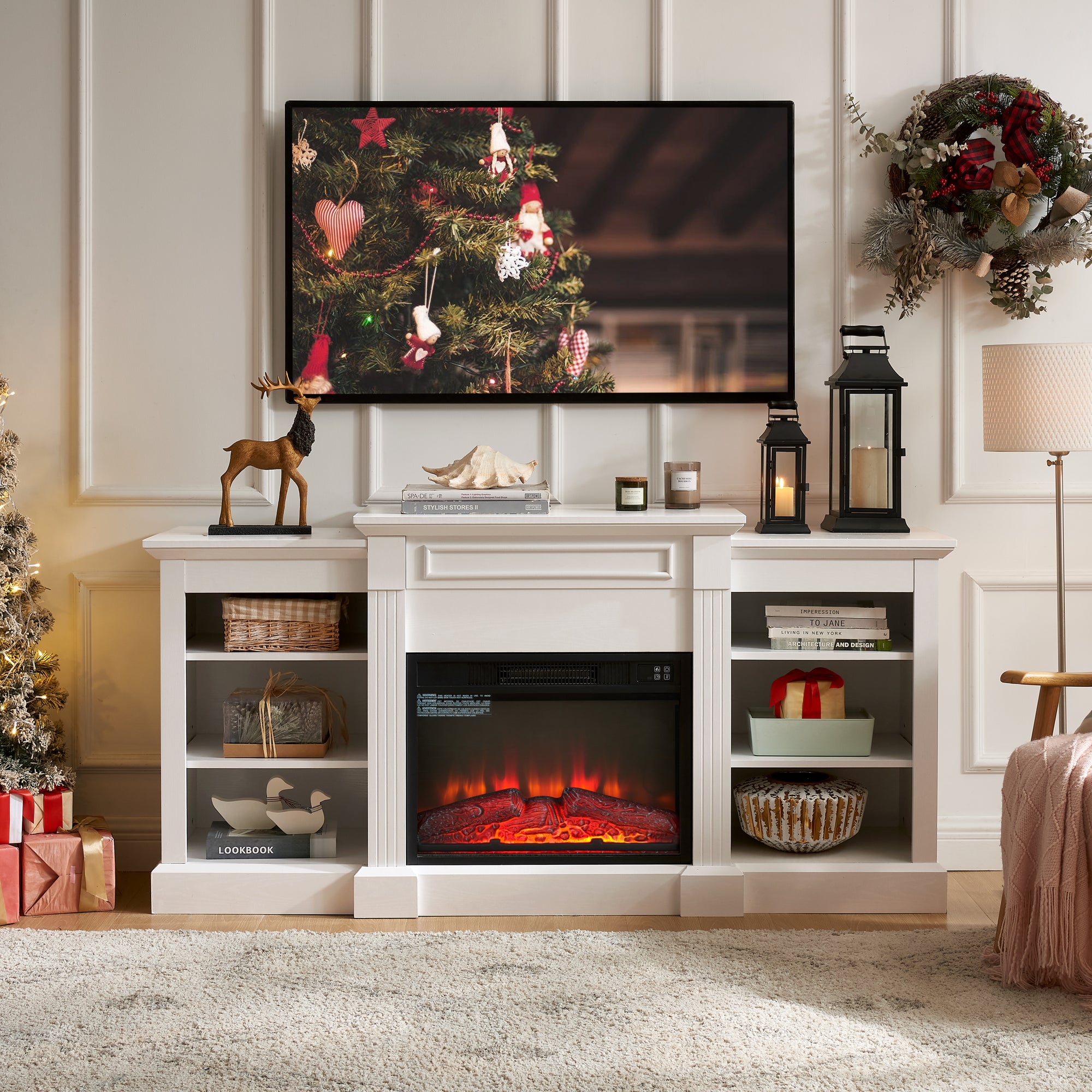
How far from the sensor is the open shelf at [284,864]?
2.75 m

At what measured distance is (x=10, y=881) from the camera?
2693 mm

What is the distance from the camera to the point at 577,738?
113 inches

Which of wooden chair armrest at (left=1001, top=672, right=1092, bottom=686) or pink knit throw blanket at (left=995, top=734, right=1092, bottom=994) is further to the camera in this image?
wooden chair armrest at (left=1001, top=672, right=1092, bottom=686)

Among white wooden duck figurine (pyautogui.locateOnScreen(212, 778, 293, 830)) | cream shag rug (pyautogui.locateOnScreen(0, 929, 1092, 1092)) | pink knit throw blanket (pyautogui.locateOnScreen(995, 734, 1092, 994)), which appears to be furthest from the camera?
white wooden duck figurine (pyautogui.locateOnScreen(212, 778, 293, 830))

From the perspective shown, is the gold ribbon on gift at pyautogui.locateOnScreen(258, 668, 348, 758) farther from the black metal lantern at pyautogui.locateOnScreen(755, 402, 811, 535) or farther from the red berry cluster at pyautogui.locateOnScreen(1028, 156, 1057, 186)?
the red berry cluster at pyautogui.locateOnScreen(1028, 156, 1057, 186)

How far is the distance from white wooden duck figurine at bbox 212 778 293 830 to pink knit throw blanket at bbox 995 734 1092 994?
1.72 m

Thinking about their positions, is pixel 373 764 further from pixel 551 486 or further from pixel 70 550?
pixel 70 550

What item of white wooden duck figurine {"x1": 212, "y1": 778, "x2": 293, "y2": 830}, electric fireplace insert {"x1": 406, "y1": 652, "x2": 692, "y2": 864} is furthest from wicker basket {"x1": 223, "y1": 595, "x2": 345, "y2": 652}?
white wooden duck figurine {"x1": 212, "y1": 778, "x2": 293, "y2": 830}

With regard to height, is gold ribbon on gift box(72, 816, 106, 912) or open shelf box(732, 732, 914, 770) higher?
open shelf box(732, 732, 914, 770)

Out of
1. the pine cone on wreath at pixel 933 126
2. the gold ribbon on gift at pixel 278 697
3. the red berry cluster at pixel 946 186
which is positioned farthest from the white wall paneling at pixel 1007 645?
the gold ribbon on gift at pixel 278 697

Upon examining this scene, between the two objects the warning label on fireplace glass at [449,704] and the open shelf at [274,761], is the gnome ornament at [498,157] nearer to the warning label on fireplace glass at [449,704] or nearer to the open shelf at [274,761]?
the warning label on fireplace glass at [449,704]

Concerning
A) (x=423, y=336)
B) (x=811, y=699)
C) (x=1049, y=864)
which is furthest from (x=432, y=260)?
(x=1049, y=864)

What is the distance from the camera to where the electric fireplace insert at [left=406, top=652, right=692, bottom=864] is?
2.75m

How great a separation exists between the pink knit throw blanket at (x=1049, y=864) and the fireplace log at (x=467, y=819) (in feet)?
4.00
